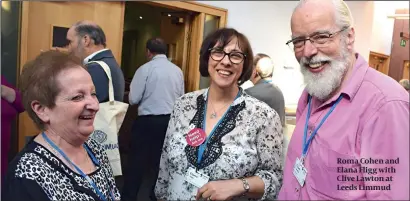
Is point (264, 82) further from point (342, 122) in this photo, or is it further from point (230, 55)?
point (342, 122)

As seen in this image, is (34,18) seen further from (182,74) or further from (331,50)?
(331,50)

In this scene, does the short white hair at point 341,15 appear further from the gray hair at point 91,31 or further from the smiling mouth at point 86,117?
the gray hair at point 91,31

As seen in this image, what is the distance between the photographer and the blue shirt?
1321 millimetres

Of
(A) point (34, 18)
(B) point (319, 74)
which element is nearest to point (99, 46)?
(A) point (34, 18)

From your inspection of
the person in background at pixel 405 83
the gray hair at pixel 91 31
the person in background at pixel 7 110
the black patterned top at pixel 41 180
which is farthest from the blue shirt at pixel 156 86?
the person in background at pixel 405 83

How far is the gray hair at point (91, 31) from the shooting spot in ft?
4.28

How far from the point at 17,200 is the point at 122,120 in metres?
0.60

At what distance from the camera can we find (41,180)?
0.76 metres

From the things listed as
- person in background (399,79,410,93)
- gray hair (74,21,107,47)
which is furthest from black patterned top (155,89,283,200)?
gray hair (74,21,107,47)

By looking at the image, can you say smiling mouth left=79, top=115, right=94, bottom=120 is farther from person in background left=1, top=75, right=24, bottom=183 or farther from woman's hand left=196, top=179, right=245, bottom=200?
person in background left=1, top=75, right=24, bottom=183

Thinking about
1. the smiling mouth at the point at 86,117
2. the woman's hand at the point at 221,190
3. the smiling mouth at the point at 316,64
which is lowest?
the woman's hand at the point at 221,190

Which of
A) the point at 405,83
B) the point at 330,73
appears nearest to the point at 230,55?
the point at 330,73

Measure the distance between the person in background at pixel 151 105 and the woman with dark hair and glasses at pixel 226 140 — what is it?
8.3 inches

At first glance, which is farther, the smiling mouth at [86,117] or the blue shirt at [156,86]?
the blue shirt at [156,86]
